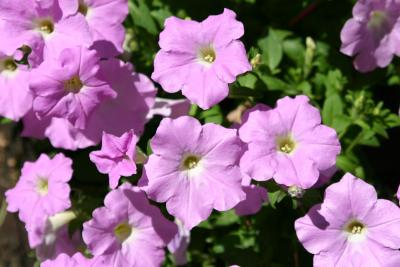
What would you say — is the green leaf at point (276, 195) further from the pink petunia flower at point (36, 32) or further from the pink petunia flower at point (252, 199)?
the pink petunia flower at point (36, 32)

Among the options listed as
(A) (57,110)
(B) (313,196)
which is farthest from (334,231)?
(A) (57,110)

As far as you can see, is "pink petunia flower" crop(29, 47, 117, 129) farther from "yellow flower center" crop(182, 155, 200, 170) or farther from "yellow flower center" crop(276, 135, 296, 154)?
"yellow flower center" crop(276, 135, 296, 154)

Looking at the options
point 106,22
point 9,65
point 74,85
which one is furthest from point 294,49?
point 9,65

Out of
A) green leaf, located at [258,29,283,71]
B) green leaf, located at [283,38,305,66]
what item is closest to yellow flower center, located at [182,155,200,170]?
green leaf, located at [258,29,283,71]

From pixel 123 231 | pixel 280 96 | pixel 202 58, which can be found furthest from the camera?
pixel 280 96

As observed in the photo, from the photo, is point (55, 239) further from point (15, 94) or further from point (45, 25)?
point (45, 25)
